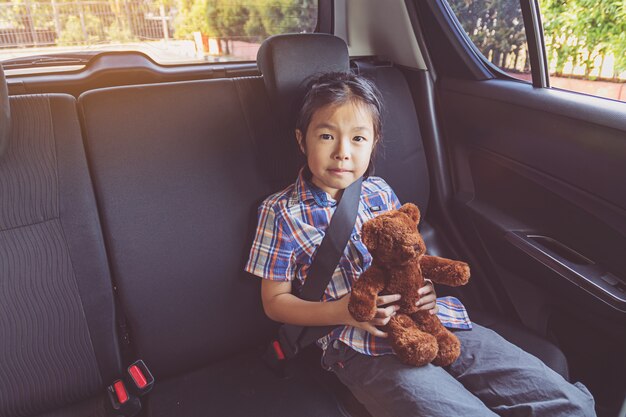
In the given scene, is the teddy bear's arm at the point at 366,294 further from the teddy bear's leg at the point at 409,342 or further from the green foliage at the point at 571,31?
the green foliage at the point at 571,31

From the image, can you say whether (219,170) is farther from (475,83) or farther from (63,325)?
(475,83)

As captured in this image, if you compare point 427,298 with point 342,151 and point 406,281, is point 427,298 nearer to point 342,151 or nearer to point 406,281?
point 406,281

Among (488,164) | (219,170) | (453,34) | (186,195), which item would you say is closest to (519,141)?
(488,164)

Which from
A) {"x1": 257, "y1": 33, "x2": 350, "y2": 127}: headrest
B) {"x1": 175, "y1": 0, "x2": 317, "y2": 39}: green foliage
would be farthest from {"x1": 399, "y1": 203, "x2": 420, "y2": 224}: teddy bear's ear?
{"x1": 175, "y1": 0, "x2": 317, "y2": 39}: green foliage

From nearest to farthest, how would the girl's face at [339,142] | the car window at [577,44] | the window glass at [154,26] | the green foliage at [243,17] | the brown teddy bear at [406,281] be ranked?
the brown teddy bear at [406,281] → the girl's face at [339,142] → the car window at [577,44] → the window glass at [154,26] → the green foliage at [243,17]

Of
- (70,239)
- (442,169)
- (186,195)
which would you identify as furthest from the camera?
(442,169)

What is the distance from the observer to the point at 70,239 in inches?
44.8

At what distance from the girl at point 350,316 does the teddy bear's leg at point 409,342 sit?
31 mm

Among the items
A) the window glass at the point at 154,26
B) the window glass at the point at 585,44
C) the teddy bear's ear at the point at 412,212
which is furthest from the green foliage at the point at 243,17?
the teddy bear's ear at the point at 412,212

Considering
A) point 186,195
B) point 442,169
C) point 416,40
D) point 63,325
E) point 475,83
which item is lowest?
point 63,325

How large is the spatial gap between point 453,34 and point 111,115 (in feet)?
4.33

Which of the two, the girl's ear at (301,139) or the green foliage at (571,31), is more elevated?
the green foliage at (571,31)

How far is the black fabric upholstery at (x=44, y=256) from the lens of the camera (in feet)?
3.59

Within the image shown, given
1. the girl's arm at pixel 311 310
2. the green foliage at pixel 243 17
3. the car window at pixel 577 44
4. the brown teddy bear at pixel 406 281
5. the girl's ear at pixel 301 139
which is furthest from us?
the green foliage at pixel 243 17
